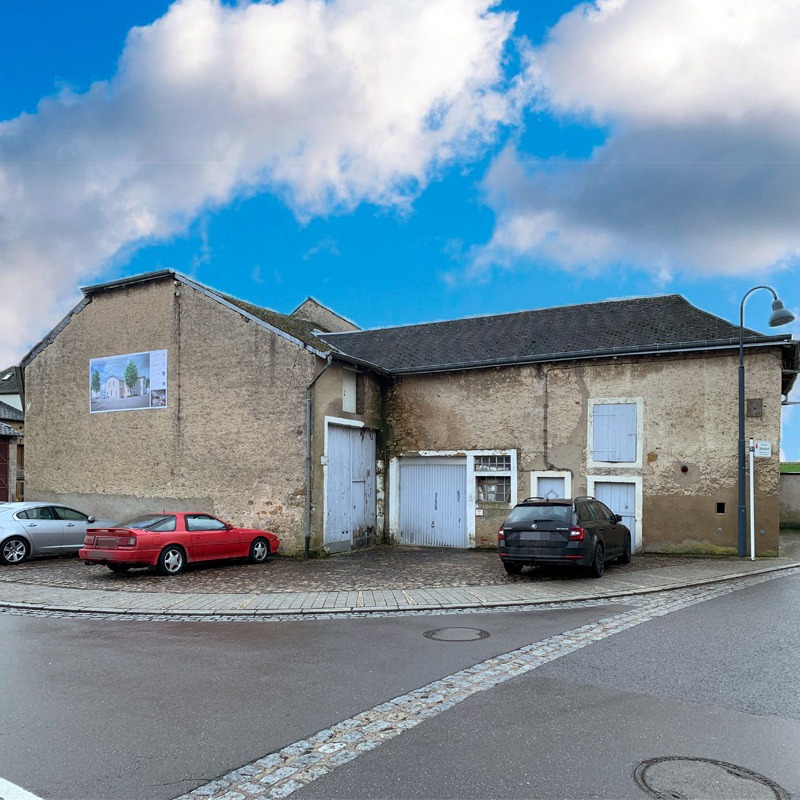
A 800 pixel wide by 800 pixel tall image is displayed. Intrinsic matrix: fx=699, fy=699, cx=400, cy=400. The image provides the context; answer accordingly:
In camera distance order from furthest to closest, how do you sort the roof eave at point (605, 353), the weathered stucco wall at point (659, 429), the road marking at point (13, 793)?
the weathered stucco wall at point (659, 429) → the roof eave at point (605, 353) → the road marking at point (13, 793)

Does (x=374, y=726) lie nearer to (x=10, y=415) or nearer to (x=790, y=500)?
(x=790, y=500)

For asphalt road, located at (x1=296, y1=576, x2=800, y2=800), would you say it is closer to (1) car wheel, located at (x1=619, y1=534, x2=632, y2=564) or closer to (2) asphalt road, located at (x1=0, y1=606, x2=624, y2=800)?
(2) asphalt road, located at (x1=0, y1=606, x2=624, y2=800)

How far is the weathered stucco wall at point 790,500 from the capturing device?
26859 millimetres

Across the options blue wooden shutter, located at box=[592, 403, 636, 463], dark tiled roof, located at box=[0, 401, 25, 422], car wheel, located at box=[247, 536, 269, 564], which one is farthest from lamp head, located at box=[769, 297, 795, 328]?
dark tiled roof, located at box=[0, 401, 25, 422]

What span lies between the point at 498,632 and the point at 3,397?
1799 inches

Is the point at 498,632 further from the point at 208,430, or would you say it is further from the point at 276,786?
the point at 208,430

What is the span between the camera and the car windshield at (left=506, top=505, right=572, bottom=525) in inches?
520

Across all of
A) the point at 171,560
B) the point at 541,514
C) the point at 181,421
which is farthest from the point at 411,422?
the point at 171,560

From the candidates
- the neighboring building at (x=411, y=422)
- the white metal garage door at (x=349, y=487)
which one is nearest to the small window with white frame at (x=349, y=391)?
the neighboring building at (x=411, y=422)

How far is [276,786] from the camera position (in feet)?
14.5

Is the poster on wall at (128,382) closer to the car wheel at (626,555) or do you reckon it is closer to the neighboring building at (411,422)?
the neighboring building at (411,422)

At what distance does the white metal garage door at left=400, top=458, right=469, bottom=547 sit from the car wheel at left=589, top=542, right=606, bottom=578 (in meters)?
6.13

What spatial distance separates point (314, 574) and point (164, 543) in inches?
121

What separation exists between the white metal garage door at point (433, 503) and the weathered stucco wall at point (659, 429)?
671 mm
